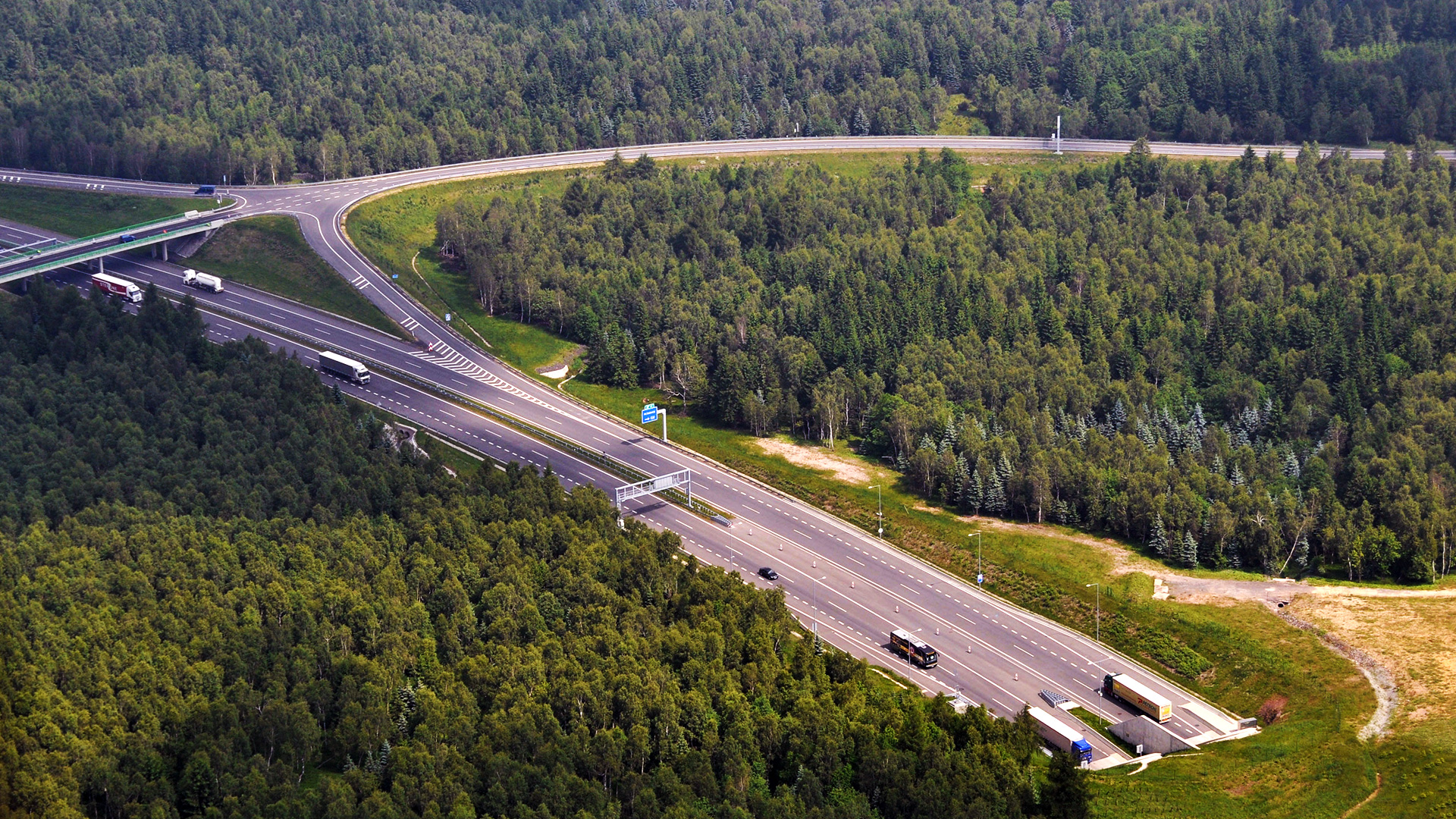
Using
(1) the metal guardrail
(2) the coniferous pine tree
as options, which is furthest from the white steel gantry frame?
(2) the coniferous pine tree

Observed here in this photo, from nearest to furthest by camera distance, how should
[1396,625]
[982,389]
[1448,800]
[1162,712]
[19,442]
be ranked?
[1448,800] → [1162,712] → [1396,625] → [19,442] → [982,389]

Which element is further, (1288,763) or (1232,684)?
(1232,684)

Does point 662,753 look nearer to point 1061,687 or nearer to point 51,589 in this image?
point 1061,687

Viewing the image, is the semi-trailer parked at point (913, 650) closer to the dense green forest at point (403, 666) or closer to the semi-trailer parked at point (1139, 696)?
the dense green forest at point (403, 666)

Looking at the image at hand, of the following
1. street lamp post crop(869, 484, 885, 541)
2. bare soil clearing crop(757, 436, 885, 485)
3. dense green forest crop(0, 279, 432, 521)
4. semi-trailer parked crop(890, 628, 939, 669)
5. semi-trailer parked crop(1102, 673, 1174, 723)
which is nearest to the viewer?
semi-trailer parked crop(1102, 673, 1174, 723)

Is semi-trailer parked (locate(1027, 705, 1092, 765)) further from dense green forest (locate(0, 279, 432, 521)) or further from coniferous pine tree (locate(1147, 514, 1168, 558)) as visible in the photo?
dense green forest (locate(0, 279, 432, 521))

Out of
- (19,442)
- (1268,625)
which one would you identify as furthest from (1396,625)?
(19,442)
